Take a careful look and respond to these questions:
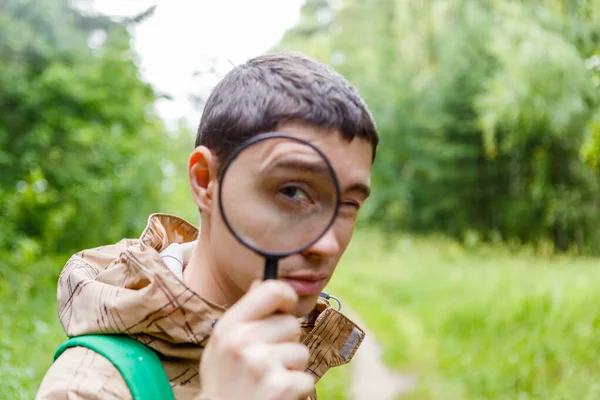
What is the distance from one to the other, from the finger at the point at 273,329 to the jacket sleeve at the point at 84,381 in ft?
1.06

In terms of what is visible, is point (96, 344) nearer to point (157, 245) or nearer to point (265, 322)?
point (265, 322)

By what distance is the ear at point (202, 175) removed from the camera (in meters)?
1.54

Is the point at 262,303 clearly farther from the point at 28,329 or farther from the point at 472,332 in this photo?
the point at 472,332

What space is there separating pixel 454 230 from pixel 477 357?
554 inches

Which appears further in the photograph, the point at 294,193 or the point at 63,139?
the point at 63,139

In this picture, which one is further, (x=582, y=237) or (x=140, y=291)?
(x=582, y=237)

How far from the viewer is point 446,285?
10367 mm

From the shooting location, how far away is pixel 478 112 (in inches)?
664

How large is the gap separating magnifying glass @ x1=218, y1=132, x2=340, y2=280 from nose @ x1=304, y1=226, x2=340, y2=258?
0.09ft

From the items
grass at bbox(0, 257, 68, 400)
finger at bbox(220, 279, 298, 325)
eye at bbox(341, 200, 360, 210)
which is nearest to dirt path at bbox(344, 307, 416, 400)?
grass at bbox(0, 257, 68, 400)

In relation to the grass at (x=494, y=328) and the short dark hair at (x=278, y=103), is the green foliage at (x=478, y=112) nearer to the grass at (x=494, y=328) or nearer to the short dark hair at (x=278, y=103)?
the grass at (x=494, y=328)

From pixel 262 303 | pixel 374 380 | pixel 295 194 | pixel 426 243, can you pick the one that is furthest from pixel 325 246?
pixel 426 243

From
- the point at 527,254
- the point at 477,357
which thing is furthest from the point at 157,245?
the point at 527,254

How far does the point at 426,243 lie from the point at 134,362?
17.3 metres
